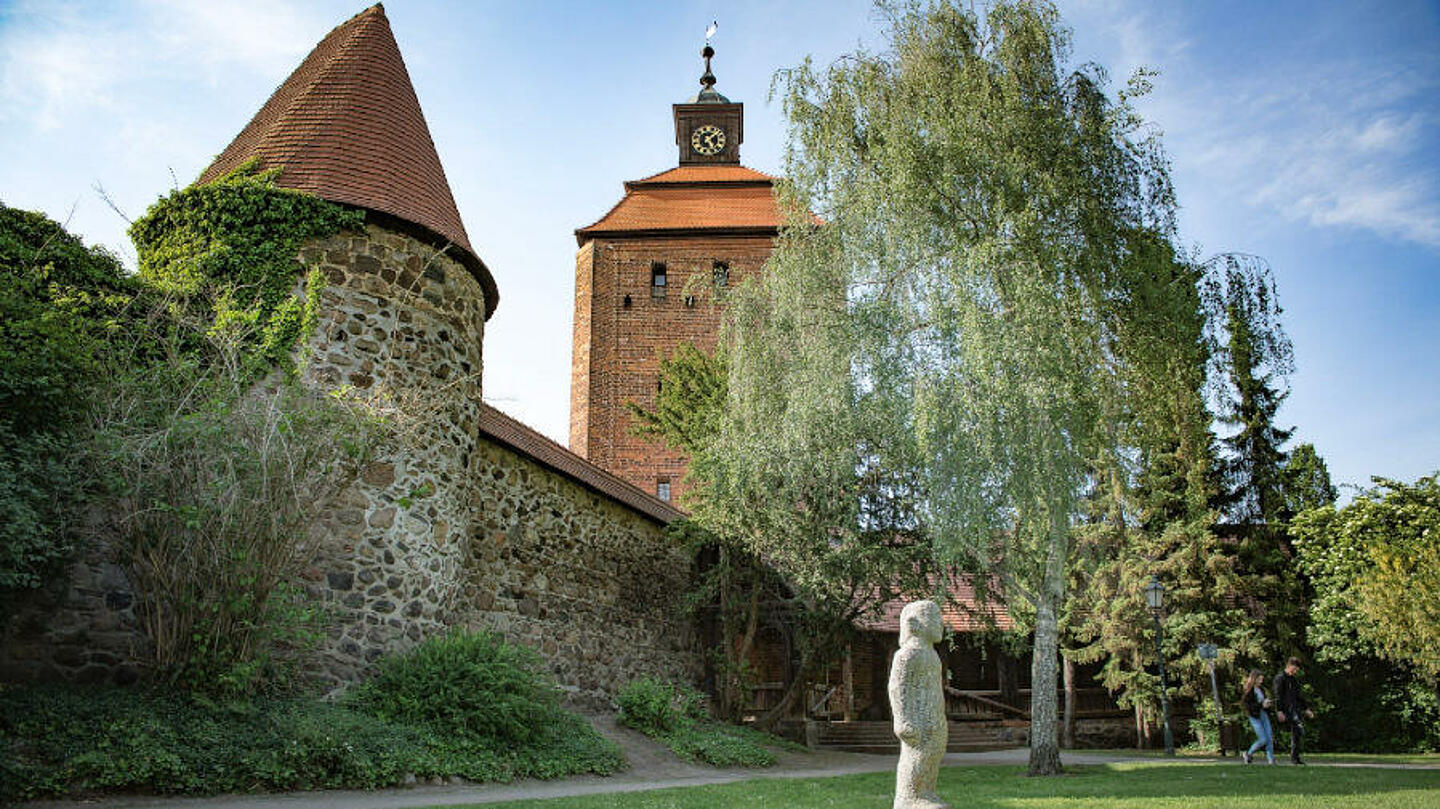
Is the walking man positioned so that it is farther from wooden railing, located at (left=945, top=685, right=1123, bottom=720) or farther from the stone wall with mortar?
wooden railing, located at (left=945, top=685, right=1123, bottom=720)

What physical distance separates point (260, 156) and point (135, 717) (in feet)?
20.7

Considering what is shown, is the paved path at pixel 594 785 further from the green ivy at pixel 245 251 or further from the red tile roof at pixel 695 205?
the red tile roof at pixel 695 205

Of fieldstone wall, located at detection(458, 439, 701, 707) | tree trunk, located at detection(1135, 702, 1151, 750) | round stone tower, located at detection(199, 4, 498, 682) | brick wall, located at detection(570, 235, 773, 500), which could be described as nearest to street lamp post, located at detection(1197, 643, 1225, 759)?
tree trunk, located at detection(1135, 702, 1151, 750)

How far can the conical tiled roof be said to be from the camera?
10.9m

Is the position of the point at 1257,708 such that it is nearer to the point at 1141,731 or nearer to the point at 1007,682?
the point at 1141,731

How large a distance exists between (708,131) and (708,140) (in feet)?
1.09

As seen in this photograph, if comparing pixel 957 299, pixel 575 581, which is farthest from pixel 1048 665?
pixel 575 581

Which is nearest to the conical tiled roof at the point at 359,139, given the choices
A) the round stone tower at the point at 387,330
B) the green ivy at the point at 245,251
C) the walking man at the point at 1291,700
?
the round stone tower at the point at 387,330

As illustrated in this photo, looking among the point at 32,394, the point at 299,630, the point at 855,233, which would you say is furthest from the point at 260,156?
the point at 855,233

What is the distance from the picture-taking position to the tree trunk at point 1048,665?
1195 cm

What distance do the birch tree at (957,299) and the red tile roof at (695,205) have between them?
14.4m

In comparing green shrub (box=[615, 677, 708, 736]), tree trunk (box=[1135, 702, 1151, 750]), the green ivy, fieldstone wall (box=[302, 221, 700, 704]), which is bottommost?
tree trunk (box=[1135, 702, 1151, 750])

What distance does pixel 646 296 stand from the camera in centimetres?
2875

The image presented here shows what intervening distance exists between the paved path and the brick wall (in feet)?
40.9
